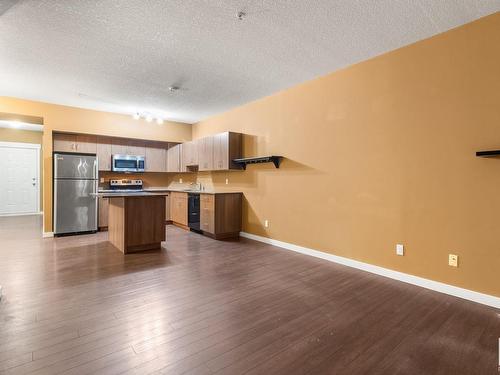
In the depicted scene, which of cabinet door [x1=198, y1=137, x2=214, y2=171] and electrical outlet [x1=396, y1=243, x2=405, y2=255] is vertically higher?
cabinet door [x1=198, y1=137, x2=214, y2=171]

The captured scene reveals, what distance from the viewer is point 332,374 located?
156 cm

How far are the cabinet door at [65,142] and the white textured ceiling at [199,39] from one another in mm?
1247

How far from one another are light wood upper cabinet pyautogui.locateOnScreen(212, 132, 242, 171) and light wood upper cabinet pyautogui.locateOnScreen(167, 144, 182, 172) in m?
1.77

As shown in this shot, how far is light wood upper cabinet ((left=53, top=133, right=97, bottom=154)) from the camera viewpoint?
5.57 m

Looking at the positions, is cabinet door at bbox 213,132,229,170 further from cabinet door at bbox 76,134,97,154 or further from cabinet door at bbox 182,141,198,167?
cabinet door at bbox 76,134,97,154

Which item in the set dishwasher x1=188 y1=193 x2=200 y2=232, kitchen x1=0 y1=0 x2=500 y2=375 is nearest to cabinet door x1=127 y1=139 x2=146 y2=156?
kitchen x1=0 y1=0 x2=500 y2=375

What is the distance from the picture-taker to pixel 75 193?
5.38m

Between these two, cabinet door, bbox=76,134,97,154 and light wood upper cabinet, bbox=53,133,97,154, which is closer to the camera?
light wood upper cabinet, bbox=53,133,97,154

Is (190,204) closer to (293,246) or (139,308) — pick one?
(293,246)

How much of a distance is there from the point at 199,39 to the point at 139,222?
2.86 meters

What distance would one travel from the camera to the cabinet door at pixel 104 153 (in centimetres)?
607

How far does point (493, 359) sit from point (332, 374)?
1131 millimetres

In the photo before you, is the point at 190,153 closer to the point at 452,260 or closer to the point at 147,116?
the point at 147,116

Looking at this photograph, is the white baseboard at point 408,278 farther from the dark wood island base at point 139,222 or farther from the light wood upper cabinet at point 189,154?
the light wood upper cabinet at point 189,154
